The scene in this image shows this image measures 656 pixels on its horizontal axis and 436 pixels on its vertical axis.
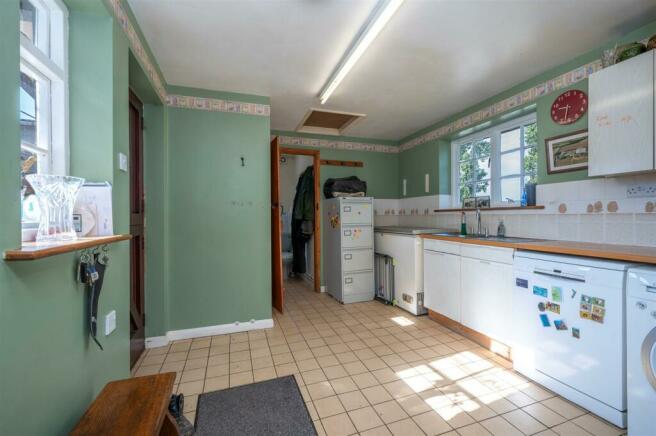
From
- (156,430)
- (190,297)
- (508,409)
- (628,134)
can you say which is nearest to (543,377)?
(508,409)

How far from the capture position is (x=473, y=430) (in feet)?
4.95

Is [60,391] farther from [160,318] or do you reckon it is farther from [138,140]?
[138,140]

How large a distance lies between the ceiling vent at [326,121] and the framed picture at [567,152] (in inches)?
78.9

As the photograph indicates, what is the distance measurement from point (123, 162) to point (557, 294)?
9.12 feet

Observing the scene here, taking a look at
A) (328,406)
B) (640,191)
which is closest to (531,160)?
(640,191)

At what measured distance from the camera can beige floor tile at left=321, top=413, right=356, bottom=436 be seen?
1.50m

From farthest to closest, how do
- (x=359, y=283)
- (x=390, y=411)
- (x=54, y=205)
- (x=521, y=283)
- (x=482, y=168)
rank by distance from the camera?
1. (x=359, y=283)
2. (x=482, y=168)
3. (x=521, y=283)
4. (x=390, y=411)
5. (x=54, y=205)

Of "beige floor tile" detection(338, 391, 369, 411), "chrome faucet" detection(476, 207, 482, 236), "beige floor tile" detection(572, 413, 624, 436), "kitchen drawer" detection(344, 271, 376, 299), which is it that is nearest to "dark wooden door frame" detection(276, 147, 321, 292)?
"kitchen drawer" detection(344, 271, 376, 299)

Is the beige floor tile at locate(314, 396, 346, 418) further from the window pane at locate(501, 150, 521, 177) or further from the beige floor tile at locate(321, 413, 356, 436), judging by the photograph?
the window pane at locate(501, 150, 521, 177)

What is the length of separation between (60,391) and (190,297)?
1748mm

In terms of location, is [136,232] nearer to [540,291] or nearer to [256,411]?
[256,411]

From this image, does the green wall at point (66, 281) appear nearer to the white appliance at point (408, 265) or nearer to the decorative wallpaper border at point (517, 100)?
the white appliance at point (408, 265)

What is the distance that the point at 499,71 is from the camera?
2490 millimetres

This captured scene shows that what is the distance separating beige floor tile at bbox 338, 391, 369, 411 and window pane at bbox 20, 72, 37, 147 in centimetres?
207
